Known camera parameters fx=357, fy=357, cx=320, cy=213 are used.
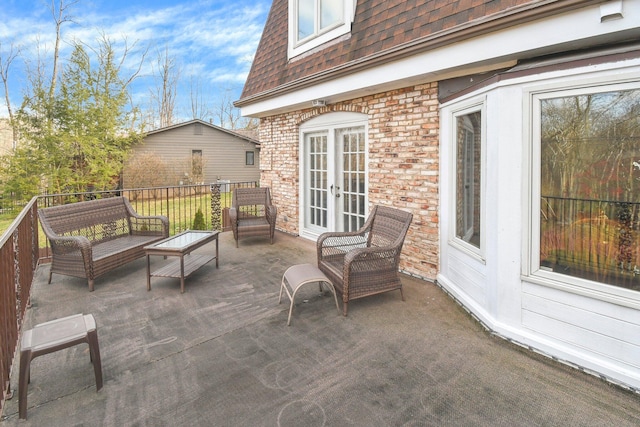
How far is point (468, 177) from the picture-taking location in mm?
4074

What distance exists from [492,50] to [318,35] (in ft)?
12.2

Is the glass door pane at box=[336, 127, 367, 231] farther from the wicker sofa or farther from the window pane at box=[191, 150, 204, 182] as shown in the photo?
the window pane at box=[191, 150, 204, 182]

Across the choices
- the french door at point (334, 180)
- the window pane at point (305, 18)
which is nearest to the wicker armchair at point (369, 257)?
the french door at point (334, 180)

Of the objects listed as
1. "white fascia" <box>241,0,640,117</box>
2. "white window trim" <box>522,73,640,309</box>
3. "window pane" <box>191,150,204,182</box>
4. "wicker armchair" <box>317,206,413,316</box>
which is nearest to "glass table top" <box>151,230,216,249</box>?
"wicker armchair" <box>317,206,413,316</box>

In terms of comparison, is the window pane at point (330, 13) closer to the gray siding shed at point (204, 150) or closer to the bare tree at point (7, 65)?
the gray siding shed at point (204, 150)

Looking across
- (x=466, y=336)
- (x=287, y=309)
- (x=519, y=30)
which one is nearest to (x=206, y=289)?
(x=287, y=309)

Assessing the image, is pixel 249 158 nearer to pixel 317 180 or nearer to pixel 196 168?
pixel 196 168

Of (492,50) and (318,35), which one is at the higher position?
(318,35)

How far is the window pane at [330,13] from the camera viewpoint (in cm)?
595

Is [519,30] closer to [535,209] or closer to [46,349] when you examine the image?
[535,209]

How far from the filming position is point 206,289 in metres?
4.56

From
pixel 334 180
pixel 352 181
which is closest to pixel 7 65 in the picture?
pixel 334 180

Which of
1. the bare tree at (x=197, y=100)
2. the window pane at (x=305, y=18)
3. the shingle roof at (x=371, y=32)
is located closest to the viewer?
the shingle roof at (x=371, y=32)

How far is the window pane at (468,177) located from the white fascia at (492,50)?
58 centimetres
